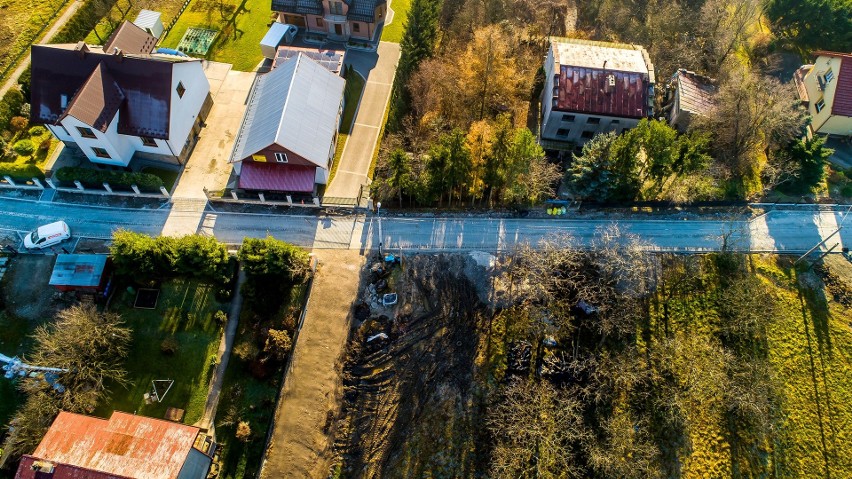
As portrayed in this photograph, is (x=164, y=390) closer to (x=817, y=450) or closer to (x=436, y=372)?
(x=436, y=372)

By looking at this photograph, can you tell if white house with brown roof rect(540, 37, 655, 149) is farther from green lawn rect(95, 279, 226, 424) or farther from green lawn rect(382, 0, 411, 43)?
green lawn rect(95, 279, 226, 424)

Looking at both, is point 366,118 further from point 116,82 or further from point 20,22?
point 20,22

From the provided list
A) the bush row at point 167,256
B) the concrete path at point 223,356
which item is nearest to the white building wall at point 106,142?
the bush row at point 167,256

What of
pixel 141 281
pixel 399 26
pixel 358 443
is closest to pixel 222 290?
pixel 141 281

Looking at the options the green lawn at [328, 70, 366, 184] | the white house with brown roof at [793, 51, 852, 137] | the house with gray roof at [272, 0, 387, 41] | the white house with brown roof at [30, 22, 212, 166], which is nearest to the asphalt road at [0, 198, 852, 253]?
the white house with brown roof at [30, 22, 212, 166]

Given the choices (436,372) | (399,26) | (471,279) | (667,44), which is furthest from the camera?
(399,26)

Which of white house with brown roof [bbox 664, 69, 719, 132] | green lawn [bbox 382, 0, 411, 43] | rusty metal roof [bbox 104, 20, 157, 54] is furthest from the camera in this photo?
green lawn [bbox 382, 0, 411, 43]
